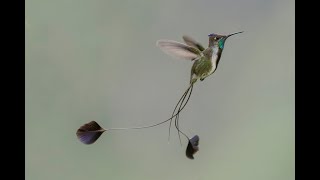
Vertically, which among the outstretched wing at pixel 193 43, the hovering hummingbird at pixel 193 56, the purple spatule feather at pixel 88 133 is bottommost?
the purple spatule feather at pixel 88 133

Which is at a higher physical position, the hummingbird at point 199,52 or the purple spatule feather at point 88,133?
the hummingbird at point 199,52

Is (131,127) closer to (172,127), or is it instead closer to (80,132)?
(172,127)

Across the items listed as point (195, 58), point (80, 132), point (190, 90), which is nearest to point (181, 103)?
point (190, 90)

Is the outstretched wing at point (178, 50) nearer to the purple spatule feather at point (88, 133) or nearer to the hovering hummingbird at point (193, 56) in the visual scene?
the hovering hummingbird at point (193, 56)

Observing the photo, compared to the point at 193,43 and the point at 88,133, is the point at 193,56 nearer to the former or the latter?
the point at 193,43

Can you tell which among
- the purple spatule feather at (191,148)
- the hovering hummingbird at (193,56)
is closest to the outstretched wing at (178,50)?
the hovering hummingbird at (193,56)

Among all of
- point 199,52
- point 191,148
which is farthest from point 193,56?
point 191,148
